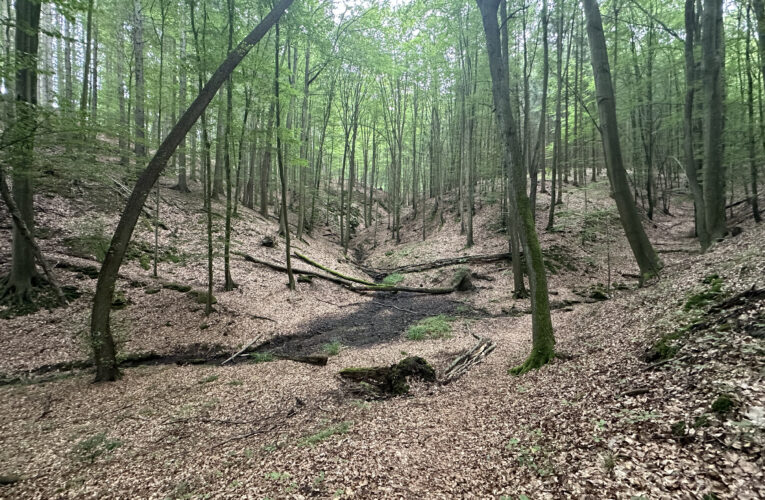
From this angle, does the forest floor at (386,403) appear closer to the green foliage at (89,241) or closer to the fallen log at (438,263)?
the green foliage at (89,241)

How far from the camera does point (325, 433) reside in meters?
4.39

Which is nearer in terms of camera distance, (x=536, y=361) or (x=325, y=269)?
(x=536, y=361)

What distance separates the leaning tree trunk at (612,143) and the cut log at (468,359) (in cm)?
459

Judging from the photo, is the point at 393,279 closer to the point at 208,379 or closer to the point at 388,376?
the point at 388,376

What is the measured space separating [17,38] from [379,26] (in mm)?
14477

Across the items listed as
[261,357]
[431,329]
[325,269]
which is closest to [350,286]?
[325,269]

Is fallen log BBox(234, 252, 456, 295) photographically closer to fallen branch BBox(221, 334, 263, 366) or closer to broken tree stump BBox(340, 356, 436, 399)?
fallen branch BBox(221, 334, 263, 366)

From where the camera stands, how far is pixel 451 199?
26.2 meters

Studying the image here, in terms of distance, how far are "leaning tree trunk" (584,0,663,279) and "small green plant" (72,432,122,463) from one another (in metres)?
11.1

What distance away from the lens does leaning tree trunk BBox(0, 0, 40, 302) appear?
5.36 meters

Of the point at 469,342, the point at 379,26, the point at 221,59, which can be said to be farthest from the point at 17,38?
the point at 379,26

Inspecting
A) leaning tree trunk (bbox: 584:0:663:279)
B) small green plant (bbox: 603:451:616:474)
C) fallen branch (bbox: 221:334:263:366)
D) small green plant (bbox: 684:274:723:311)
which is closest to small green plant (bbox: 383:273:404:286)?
fallen branch (bbox: 221:334:263:366)

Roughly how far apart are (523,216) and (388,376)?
3.97 metres

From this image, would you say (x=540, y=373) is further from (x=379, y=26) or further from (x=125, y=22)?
(x=125, y=22)
